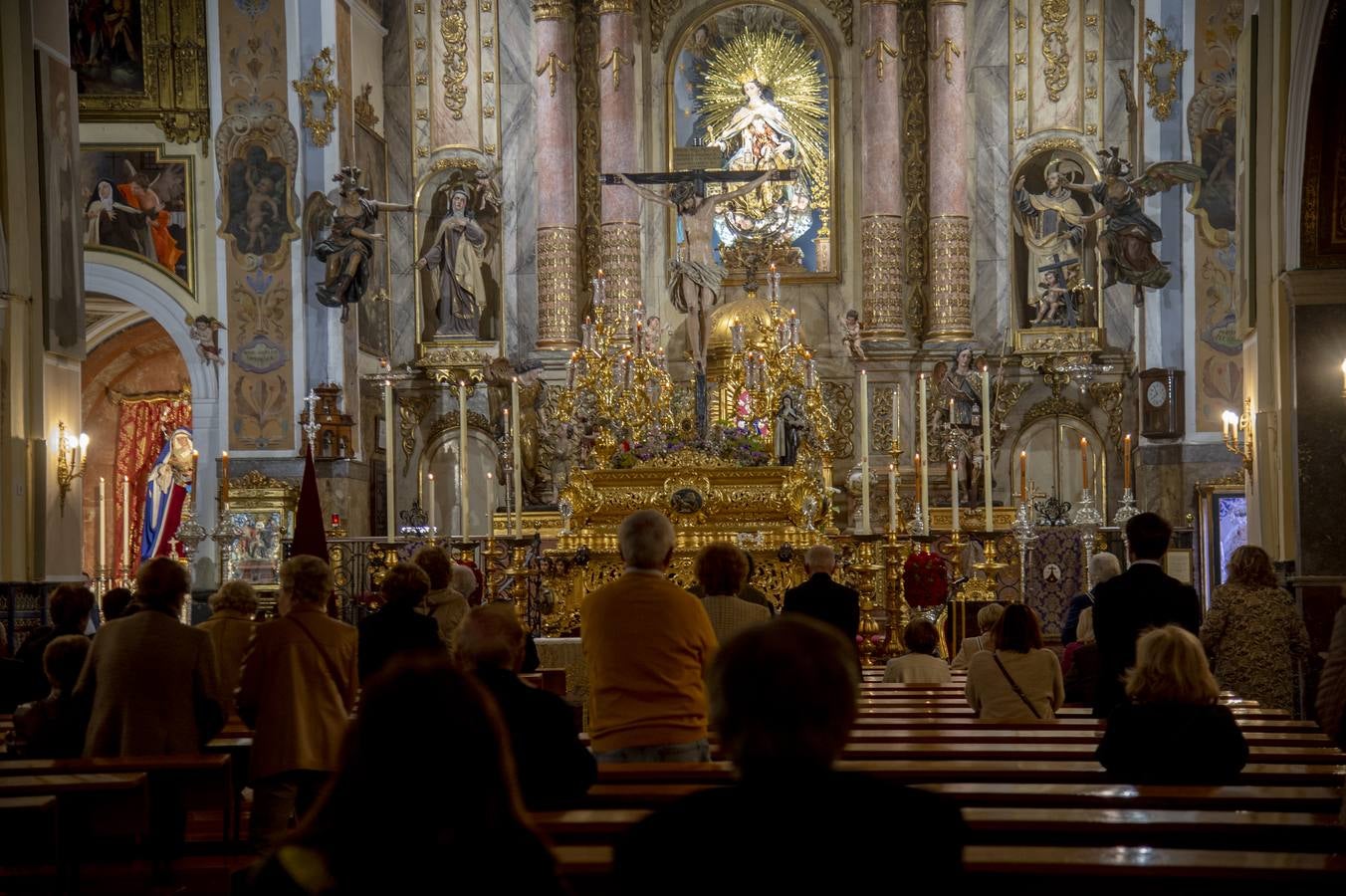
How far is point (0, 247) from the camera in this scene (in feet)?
43.6

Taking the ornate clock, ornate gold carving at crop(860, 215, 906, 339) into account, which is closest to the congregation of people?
the ornate clock

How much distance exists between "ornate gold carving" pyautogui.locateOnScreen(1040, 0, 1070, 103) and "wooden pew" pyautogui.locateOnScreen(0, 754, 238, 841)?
19.0 metres

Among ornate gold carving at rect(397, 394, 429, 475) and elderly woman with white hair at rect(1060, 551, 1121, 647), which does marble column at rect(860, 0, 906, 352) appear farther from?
elderly woman with white hair at rect(1060, 551, 1121, 647)

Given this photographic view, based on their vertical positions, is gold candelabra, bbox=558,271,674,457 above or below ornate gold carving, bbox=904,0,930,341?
below

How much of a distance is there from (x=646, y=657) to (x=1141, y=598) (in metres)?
2.75

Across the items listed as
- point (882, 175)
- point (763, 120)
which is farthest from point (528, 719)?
point (763, 120)

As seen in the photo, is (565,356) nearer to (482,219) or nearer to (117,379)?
(482,219)

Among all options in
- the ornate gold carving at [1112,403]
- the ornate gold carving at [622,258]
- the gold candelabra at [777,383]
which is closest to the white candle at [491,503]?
the ornate gold carving at [622,258]

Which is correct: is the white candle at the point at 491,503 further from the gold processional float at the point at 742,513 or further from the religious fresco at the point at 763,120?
the religious fresco at the point at 763,120

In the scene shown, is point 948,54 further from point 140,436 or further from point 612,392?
point 140,436

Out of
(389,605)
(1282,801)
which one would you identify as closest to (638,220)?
(389,605)

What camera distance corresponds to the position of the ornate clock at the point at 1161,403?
20875 mm

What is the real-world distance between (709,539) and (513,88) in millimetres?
12669

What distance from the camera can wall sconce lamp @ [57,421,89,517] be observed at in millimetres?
14078
